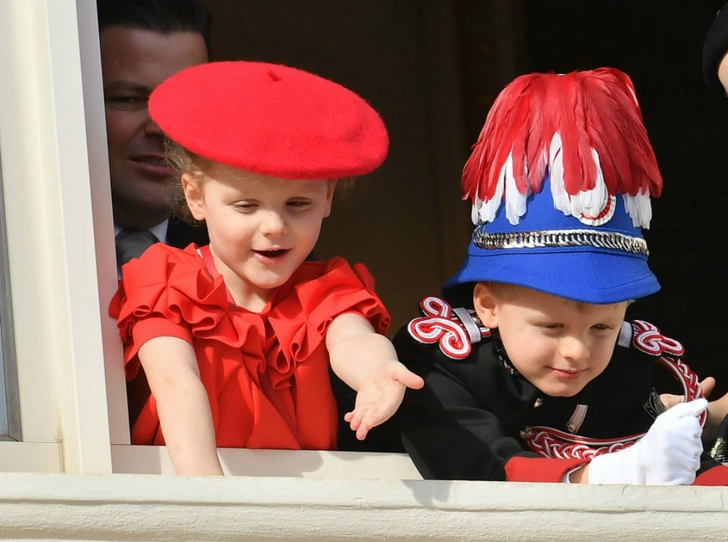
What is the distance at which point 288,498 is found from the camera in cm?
149

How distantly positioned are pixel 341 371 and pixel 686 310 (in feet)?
6.12

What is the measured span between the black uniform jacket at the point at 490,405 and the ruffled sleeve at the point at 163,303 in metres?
0.29

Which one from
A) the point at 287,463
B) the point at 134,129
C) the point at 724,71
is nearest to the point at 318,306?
the point at 287,463

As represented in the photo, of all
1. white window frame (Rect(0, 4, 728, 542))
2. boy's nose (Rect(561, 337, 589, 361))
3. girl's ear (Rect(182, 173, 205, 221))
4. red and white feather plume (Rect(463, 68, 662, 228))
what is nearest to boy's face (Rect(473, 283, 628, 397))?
boy's nose (Rect(561, 337, 589, 361))

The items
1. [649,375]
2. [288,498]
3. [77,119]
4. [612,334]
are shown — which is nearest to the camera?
[288,498]

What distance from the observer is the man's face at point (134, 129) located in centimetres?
205

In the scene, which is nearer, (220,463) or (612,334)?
(220,463)

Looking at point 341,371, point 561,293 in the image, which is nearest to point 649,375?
point 561,293

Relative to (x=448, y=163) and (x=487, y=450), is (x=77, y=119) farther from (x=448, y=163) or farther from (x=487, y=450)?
(x=448, y=163)

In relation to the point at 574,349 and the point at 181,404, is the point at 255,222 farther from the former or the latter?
the point at 574,349

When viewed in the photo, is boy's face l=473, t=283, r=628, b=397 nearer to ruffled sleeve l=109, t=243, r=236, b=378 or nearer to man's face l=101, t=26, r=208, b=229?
ruffled sleeve l=109, t=243, r=236, b=378

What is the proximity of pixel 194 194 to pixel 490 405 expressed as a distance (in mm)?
498

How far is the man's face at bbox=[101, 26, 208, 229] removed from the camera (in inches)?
80.8

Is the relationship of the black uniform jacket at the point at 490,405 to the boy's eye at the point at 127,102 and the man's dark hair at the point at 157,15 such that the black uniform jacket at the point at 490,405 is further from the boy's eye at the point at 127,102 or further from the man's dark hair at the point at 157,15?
the man's dark hair at the point at 157,15
